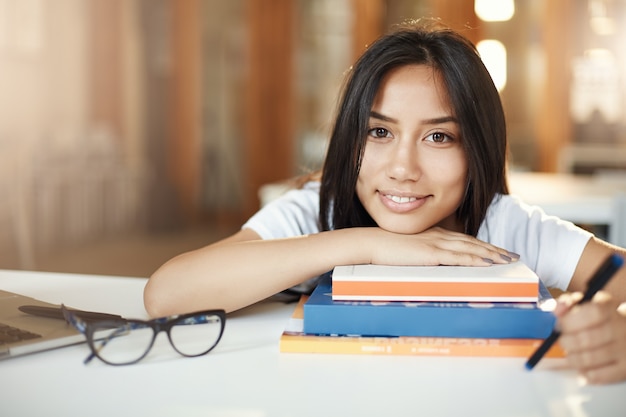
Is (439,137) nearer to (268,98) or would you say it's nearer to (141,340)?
(141,340)

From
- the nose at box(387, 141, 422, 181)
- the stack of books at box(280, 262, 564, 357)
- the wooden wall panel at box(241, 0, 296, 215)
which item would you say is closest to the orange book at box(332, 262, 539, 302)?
the stack of books at box(280, 262, 564, 357)

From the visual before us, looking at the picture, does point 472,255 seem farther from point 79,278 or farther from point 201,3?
point 201,3

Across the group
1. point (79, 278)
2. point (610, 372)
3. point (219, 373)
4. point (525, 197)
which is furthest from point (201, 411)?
point (525, 197)

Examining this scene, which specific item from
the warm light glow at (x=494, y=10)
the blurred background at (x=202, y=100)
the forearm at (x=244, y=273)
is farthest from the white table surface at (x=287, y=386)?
the warm light glow at (x=494, y=10)

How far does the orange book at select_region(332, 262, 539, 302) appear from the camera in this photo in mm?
785

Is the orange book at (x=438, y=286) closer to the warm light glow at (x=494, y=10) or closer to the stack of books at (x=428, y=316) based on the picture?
the stack of books at (x=428, y=316)

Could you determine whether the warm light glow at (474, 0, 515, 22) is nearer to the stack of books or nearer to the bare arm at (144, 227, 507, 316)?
the bare arm at (144, 227, 507, 316)

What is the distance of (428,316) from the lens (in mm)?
778

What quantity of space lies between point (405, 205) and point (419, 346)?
0.34 metres

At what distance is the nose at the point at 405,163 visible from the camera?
104cm

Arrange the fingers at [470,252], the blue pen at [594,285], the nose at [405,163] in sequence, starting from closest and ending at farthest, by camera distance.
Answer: the blue pen at [594,285]
the fingers at [470,252]
the nose at [405,163]

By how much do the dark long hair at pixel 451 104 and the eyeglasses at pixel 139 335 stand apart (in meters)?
0.36

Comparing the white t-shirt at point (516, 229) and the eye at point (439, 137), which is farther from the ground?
the eye at point (439, 137)

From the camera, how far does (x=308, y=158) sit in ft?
20.1
